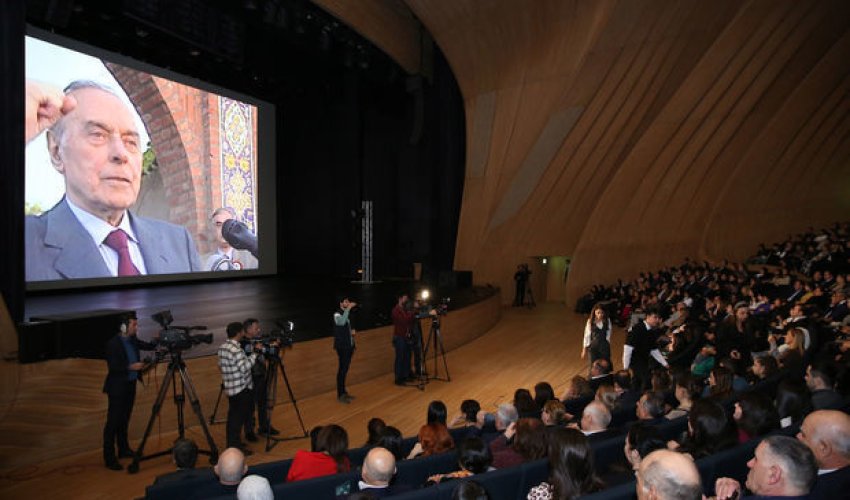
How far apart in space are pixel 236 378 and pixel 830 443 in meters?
4.60

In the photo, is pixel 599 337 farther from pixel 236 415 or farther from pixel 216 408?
pixel 216 408

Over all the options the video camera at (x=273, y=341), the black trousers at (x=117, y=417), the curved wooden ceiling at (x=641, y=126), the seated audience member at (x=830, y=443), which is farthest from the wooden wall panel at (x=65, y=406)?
the curved wooden ceiling at (x=641, y=126)

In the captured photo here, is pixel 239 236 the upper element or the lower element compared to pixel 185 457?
upper

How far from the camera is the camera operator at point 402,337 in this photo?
26.9ft

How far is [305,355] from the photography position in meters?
7.45

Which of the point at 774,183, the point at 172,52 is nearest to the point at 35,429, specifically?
the point at 172,52

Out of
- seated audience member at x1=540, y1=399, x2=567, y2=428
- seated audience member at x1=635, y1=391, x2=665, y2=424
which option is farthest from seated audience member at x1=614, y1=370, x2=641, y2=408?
seated audience member at x1=540, y1=399, x2=567, y2=428

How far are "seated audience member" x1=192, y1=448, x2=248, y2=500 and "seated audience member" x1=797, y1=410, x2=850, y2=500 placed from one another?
2.80 metres

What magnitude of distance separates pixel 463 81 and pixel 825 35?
8236 millimetres

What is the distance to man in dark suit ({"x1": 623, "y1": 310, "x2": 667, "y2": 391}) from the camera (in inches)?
267

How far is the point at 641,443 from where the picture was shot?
2998 mm

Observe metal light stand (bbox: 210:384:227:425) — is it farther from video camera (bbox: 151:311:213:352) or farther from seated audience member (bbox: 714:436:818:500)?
seated audience member (bbox: 714:436:818:500)

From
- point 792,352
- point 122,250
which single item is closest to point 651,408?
point 792,352

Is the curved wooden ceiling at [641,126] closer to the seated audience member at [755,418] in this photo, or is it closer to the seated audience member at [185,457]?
the seated audience member at [755,418]
